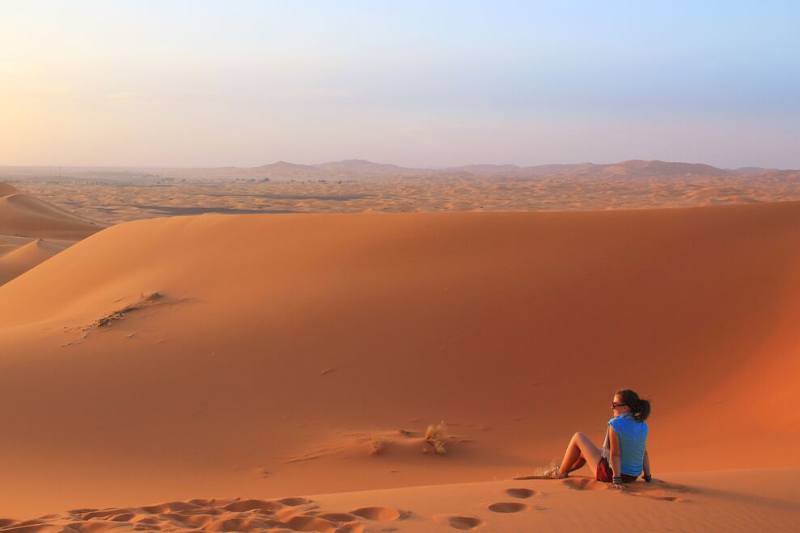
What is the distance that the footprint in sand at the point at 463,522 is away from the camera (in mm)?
4676

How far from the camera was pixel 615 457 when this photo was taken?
5.36 m

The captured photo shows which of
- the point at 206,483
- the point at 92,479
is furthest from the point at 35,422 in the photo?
the point at 206,483

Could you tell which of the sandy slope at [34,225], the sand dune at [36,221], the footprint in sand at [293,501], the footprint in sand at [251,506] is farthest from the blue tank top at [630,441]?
the sand dune at [36,221]

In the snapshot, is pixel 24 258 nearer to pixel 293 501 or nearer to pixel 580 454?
pixel 293 501

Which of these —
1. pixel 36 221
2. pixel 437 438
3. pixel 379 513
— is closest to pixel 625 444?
pixel 379 513

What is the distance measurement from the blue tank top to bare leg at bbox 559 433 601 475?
256mm

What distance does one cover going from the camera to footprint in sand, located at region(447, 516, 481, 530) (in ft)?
15.3

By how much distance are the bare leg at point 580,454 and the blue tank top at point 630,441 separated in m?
0.26

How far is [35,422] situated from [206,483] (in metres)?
2.76

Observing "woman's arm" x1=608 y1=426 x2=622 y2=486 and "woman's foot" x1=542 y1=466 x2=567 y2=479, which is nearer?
"woman's arm" x1=608 y1=426 x2=622 y2=486

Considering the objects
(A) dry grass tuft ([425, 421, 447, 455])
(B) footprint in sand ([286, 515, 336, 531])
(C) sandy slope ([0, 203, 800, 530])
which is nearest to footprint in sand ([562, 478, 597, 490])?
(C) sandy slope ([0, 203, 800, 530])

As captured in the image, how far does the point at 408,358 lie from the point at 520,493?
5309 mm

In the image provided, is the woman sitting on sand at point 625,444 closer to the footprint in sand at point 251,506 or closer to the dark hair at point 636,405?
the dark hair at point 636,405

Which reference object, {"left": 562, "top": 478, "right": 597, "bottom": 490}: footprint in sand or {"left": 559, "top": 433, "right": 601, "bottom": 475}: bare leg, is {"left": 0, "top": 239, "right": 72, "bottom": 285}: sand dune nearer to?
{"left": 559, "top": 433, "right": 601, "bottom": 475}: bare leg
